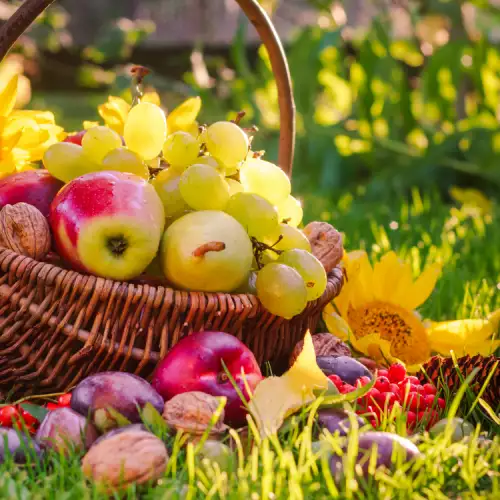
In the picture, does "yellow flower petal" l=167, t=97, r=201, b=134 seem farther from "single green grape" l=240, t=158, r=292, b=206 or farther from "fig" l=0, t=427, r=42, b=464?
"fig" l=0, t=427, r=42, b=464

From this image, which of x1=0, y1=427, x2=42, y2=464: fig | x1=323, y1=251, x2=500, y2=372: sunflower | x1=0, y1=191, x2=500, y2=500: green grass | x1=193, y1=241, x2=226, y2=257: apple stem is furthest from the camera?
x1=323, y1=251, x2=500, y2=372: sunflower

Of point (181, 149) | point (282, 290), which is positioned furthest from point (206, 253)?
point (181, 149)

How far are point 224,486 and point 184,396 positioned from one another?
0.62 ft

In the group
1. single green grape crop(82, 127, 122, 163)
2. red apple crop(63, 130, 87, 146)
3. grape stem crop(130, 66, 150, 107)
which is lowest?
red apple crop(63, 130, 87, 146)

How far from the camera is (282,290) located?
1413 mm

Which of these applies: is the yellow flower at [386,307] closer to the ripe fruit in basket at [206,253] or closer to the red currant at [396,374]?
the red currant at [396,374]

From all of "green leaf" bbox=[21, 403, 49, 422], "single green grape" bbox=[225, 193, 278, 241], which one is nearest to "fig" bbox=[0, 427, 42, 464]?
"green leaf" bbox=[21, 403, 49, 422]

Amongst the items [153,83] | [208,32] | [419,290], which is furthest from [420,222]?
[208,32]

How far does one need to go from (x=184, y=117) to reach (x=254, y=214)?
399mm

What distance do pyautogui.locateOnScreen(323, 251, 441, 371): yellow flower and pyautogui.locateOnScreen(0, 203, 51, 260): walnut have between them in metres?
0.65

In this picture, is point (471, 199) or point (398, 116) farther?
point (398, 116)

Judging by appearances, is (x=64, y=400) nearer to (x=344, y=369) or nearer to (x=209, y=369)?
(x=209, y=369)

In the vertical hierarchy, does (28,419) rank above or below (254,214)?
below

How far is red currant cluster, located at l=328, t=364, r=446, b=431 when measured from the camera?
1318mm
